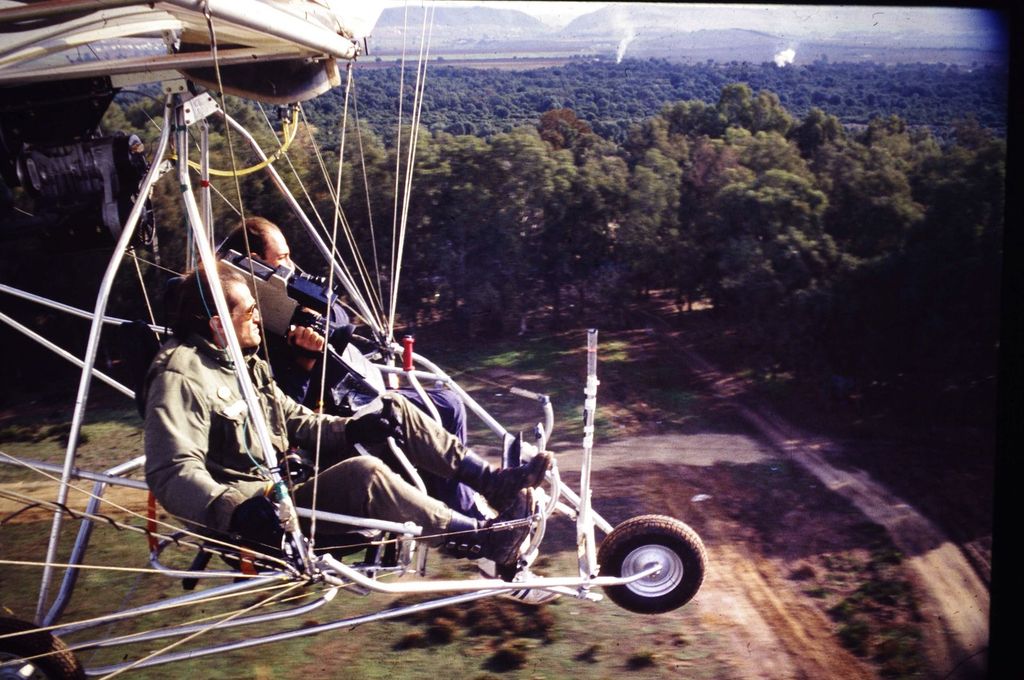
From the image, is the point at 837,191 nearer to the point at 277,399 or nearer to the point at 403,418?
the point at 403,418

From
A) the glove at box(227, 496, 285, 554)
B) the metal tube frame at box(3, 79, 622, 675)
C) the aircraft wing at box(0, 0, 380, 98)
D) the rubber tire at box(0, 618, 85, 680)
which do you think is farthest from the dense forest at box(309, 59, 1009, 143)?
the rubber tire at box(0, 618, 85, 680)

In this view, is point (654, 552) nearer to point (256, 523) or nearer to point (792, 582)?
point (792, 582)

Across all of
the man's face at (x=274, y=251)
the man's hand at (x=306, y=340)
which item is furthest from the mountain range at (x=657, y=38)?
the man's hand at (x=306, y=340)

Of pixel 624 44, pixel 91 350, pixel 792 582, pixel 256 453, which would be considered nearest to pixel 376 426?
pixel 256 453

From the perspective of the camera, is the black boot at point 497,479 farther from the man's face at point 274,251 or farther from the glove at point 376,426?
the man's face at point 274,251

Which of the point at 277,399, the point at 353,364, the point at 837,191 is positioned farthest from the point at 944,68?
the point at 277,399

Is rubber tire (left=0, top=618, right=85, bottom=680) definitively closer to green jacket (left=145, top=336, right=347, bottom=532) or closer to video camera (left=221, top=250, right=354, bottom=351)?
green jacket (left=145, top=336, right=347, bottom=532)
